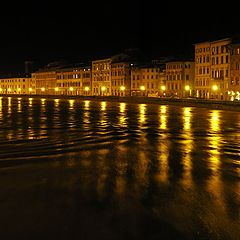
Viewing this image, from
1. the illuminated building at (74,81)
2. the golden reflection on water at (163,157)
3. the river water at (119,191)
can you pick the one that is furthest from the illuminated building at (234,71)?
the river water at (119,191)

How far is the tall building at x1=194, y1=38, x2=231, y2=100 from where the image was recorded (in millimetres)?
86750

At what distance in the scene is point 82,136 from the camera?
82.2ft

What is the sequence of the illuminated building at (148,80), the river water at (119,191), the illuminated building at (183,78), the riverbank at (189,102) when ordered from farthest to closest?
the illuminated building at (148,80)
the illuminated building at (183,78)
the riverbank at (189,102)
the river water at (119,191)

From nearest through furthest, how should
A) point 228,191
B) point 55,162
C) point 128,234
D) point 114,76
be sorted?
1. point 128,234
2. point 228,191
3. point 55,162
4. point 114,76

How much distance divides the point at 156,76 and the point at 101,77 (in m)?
25.6

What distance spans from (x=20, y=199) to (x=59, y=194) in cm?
97

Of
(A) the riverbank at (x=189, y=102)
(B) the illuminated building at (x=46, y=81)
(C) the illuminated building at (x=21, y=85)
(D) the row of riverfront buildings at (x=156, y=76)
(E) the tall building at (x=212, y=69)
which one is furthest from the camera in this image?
(C) the illuminated building at (x=21, y=85)

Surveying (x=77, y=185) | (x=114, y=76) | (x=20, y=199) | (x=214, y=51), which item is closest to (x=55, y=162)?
(x=77, y=185)

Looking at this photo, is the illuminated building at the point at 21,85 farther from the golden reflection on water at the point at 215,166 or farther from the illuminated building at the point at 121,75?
the golden reflection on water at the point at 215,166

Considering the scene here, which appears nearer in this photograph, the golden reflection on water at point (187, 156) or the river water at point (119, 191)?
the river water at point (119, 191)

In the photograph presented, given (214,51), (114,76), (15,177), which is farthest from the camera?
(114,76)

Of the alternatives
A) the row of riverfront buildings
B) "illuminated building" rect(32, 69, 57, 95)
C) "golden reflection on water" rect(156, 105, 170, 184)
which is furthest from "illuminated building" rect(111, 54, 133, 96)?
"golden reflection on water" rect(156, 105, 170, 184)

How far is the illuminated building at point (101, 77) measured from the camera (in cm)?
12938

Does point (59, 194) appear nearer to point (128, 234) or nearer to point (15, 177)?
point (15, 177)
